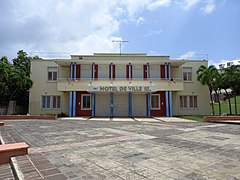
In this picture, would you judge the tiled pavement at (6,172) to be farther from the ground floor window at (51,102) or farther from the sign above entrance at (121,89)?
the ground floor window at (51,102)

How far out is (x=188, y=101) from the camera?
23.2 metres

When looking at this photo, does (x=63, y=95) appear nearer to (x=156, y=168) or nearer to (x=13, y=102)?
(x=13, y=102)

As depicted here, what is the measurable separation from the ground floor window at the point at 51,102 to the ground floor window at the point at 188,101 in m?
15.0

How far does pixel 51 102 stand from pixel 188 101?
16.7m

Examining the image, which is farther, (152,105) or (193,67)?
(193,67)

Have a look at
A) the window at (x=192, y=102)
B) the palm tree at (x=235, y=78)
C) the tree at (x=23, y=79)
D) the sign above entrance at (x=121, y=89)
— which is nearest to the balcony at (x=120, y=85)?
the sign above entrance at (x=121, y=89)

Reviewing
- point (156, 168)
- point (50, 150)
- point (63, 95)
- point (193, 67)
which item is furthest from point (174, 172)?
point (193, 67)

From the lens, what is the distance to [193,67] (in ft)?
77.8

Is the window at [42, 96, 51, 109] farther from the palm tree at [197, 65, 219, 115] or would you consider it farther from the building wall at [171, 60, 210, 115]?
the palm tree at [197, 65, 219, 115]

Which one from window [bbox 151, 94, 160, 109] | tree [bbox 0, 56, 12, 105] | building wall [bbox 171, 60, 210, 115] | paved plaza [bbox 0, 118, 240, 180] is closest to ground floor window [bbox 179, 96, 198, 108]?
building wall [bbox 171, 60, 210, 115]

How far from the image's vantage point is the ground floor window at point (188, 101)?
911 inches

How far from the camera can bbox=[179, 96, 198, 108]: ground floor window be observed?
911 inches

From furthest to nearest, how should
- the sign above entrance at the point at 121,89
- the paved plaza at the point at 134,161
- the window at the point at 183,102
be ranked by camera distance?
the window at the point at 183,102 → the sign above entrance at the point at 121,89 → the paved plaza at the point at 134,161

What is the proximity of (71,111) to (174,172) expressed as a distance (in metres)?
18.1
